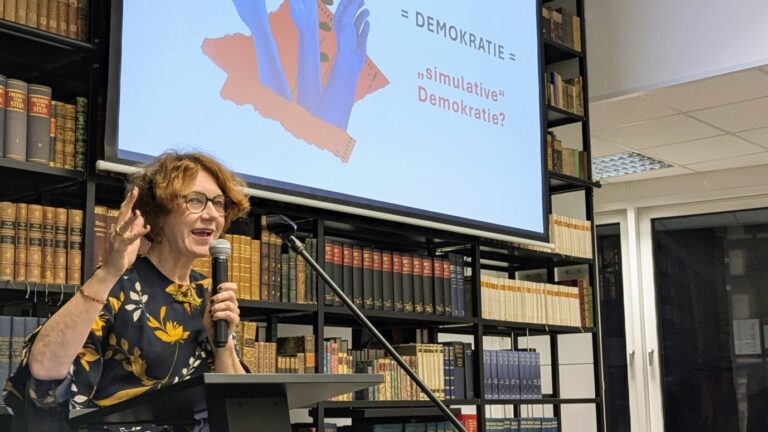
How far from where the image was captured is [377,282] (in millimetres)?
3697

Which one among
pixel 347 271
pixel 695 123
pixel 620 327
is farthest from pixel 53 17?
pixel 620 327

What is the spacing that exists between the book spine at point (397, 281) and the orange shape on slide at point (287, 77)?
52 centimetres

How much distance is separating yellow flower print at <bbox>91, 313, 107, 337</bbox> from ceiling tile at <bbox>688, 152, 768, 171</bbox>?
5.77 m

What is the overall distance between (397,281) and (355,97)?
2.46 ft

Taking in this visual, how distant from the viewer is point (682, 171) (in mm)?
7039

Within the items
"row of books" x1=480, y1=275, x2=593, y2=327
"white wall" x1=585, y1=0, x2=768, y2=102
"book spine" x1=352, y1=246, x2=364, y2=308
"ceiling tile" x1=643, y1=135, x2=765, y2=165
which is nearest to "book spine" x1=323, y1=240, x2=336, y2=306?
"book spine" x1=352, y1=246, x2=364, y2=308

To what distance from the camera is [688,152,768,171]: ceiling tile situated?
21.7 ft

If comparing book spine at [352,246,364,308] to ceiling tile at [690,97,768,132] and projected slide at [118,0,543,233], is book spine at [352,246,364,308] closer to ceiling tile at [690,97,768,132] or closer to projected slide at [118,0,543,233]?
projected slide at [118,0,543,233]

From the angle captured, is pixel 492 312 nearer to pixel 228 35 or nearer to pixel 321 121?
pixel 321 121

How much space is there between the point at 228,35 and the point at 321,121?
1.54 ft

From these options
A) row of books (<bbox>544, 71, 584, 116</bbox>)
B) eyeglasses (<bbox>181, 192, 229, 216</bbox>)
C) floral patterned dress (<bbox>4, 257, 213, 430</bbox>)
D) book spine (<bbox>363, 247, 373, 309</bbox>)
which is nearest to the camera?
floral patterned dress (<bbox>4, 257, 213, 430</bbox>)

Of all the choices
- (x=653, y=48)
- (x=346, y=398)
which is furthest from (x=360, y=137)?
(x=653, y=48)

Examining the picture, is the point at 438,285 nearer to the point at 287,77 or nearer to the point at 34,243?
the point at 287,77

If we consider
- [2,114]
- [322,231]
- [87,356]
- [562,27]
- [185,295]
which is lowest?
[87,356]
